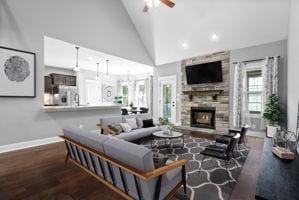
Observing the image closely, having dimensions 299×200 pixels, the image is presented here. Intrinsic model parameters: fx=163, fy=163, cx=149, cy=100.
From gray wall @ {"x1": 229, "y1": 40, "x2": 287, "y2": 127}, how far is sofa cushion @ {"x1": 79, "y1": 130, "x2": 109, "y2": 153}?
210 inches

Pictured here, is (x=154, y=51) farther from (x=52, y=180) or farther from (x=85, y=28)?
(x=52, y=180)

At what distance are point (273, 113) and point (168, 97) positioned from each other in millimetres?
4456

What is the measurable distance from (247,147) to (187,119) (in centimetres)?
311

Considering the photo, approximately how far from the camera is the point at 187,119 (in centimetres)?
729

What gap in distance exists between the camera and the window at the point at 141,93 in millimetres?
10375

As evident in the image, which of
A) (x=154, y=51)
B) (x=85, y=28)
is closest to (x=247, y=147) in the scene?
(x=154, y=51)

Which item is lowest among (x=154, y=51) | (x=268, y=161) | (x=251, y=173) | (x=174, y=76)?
(x=251, y=173)

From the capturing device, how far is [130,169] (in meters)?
1.64

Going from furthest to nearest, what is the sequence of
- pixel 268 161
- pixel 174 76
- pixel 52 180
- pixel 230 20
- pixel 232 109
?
pixel 174 76
pixel 232 109
pixel 230 20
pixel 52 180
pixel 268 161

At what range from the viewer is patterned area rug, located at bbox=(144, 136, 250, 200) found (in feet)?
7.43

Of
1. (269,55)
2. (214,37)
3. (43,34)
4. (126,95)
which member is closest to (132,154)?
(43,34)

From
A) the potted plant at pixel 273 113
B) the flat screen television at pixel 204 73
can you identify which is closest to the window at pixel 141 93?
the flat screen television at pixel 204 73

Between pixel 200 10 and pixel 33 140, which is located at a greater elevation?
pixel 200 10

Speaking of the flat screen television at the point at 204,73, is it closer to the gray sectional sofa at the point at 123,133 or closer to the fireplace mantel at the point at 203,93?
the fireplace mantel at the point at 203,93
